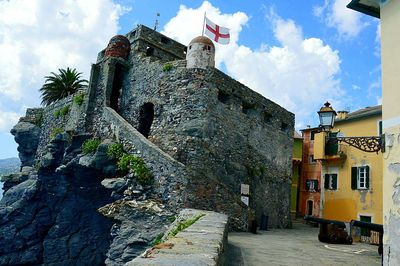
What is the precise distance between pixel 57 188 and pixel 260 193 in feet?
39.1

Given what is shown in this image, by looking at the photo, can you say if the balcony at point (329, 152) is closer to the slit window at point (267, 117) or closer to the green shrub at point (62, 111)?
the slit window at point (267, 117)

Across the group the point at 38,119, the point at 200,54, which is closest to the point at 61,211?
the point at 38,119

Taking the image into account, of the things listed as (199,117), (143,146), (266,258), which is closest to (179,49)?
(199,117)

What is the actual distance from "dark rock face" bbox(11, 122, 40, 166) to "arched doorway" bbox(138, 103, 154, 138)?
13.6 metres

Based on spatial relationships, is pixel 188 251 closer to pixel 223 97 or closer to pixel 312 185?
pixel 223 97

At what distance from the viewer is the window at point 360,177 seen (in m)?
22.3

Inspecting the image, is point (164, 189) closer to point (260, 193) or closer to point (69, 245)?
point (260, 193)

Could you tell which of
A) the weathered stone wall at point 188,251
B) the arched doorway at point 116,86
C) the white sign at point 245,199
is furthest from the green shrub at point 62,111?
the weathered stone wall at point 188,251

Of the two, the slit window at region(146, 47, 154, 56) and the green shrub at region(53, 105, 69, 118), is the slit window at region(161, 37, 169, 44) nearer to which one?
the slit window at region(146, 47, 154, 56)

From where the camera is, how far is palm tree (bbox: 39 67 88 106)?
3084cm

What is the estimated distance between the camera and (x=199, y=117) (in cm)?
1530

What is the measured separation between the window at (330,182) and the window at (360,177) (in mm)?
1725

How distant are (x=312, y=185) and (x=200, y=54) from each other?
1914cm

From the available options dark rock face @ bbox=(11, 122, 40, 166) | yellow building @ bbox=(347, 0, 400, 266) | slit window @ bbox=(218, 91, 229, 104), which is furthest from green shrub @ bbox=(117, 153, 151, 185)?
dark rock face @ bbox=(11, 122, 40, 166)
